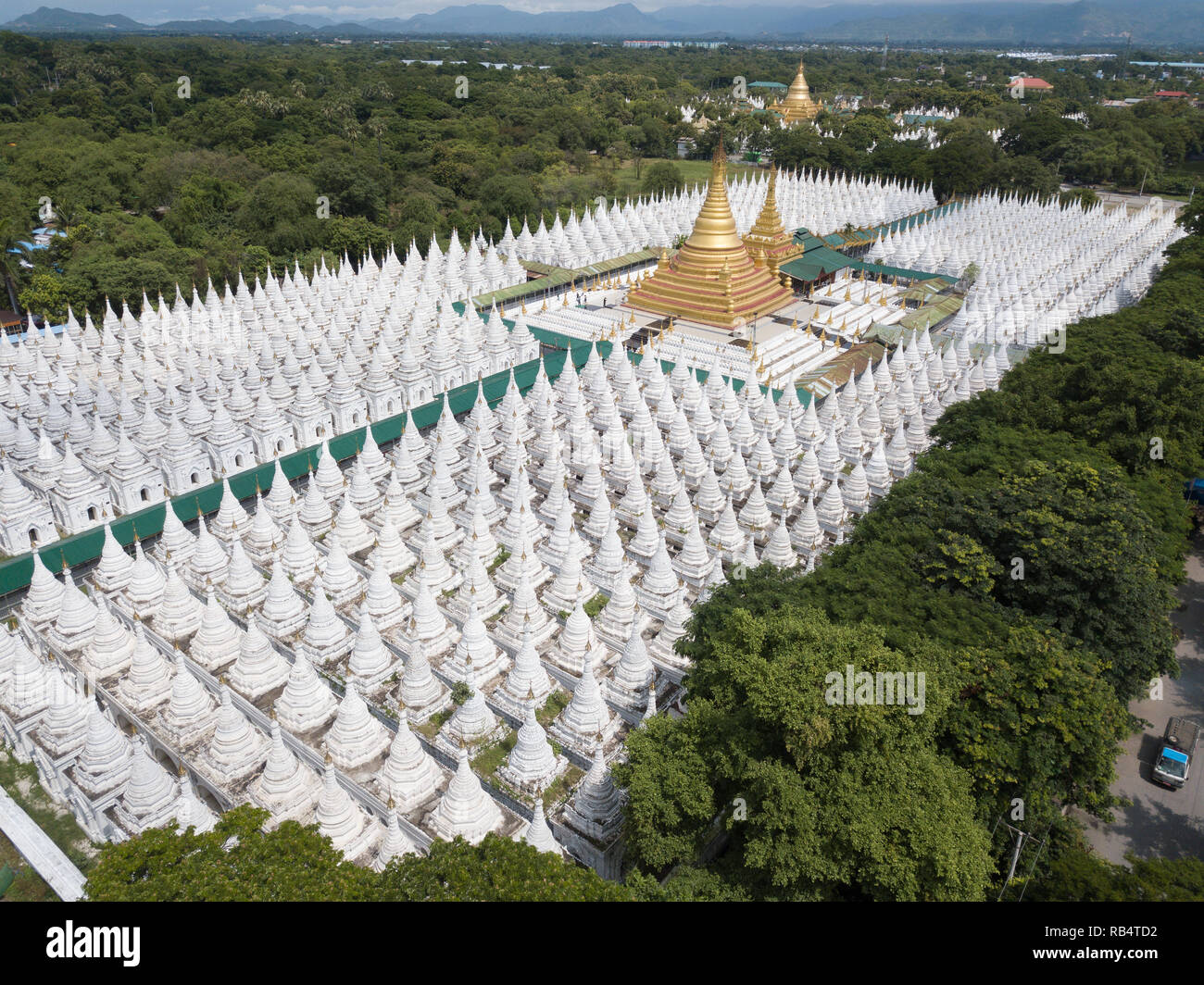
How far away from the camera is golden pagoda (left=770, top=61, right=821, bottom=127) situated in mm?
125188

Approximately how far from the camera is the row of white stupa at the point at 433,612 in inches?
726

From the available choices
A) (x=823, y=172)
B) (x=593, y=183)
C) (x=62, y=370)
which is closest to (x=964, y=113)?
(x=823, y=172)

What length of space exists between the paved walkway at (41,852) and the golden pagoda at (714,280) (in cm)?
3954

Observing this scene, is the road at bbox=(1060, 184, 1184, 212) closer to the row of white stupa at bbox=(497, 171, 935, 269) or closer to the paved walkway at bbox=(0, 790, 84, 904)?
the row of white stupa at bbox=(497, 171, 935, 269)

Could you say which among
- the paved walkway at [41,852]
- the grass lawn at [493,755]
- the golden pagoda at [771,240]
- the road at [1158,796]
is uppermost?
the golden pagoda at [771,240]

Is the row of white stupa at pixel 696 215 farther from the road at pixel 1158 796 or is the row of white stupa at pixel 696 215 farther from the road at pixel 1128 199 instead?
the road at pixel 1158 796

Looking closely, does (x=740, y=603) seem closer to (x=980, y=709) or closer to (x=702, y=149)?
(x=980, y=709)

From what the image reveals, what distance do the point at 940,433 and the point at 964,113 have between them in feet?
382

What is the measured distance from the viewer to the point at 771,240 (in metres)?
56.8

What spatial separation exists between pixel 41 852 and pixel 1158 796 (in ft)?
88.6

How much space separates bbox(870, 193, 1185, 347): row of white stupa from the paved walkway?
48302mm

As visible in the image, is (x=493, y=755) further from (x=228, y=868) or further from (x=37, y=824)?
(x=37, y=824)

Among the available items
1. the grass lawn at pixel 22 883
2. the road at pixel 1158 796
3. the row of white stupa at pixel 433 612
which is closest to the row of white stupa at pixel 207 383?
the row of white stupa at pixel 433 612

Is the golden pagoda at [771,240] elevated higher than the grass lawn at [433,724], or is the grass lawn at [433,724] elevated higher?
the golden pagoda at [771,240]
